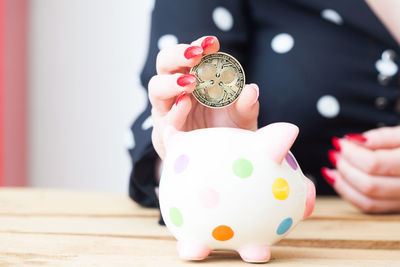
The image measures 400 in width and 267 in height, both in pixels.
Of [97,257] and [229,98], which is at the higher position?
[229,98]

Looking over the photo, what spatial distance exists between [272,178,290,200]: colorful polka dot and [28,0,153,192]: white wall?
1382 millimetres

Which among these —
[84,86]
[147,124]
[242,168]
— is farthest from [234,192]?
[84,86]

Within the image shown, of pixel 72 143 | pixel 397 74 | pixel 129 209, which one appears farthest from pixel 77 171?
pixel 397 74

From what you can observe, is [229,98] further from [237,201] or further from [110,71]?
[110,71]

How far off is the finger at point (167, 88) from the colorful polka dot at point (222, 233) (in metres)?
0.14

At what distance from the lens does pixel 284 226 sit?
1.49 ft

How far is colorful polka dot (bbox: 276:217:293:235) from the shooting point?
450 millimetres

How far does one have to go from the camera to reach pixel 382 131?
0.76m

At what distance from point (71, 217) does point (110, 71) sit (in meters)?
1.18

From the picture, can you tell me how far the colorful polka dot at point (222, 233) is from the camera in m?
0.44

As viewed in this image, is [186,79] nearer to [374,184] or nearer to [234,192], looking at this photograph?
[234,192]

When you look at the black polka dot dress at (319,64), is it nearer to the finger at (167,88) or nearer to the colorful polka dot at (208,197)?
the finger at (167,88)

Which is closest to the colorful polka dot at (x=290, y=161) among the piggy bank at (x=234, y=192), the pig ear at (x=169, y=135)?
the piggy bank at (x=234, y=192)

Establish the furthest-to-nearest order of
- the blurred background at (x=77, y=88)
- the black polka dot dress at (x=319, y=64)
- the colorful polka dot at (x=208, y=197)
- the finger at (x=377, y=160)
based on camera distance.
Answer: the blurred background at (x=77, y=88) → the black polka dot dress at (x=319, y=64) → the finger at (x=377, y=160) → the colorful polka dot at (x=208, y=197)
